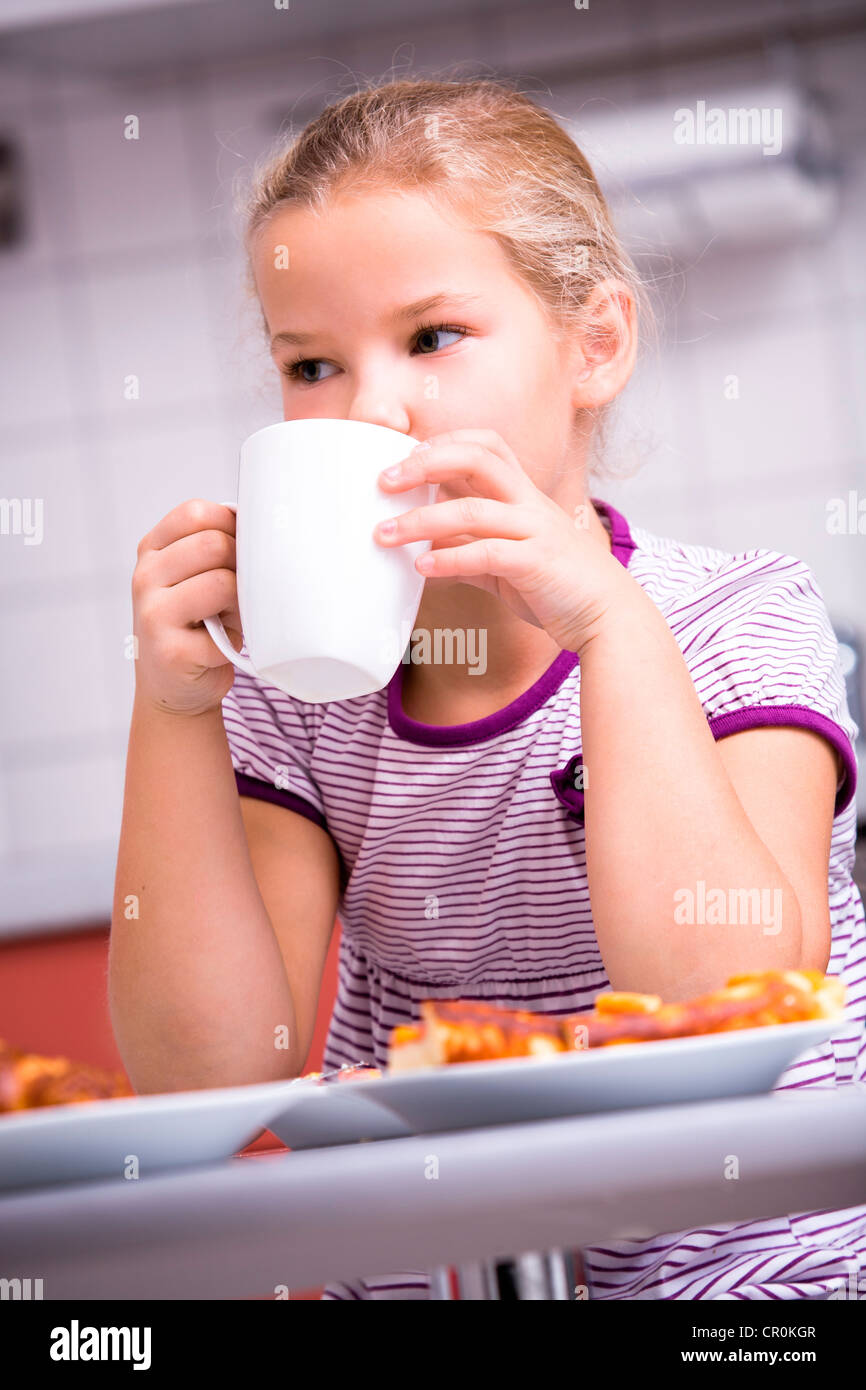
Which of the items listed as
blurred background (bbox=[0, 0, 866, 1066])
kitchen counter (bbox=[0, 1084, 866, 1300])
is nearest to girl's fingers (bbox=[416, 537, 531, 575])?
kitchen counter (bbox=[0, 1084, 866, 1300])

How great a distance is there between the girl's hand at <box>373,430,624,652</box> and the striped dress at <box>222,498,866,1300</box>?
180mm

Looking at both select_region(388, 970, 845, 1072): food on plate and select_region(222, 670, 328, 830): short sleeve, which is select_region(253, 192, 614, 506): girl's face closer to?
select_region(222, 670, 328, 830): short sleeve

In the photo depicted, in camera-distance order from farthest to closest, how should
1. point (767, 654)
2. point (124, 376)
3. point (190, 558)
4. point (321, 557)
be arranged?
1. point (124, 376)
2. point (767, 654)
3. point (190, 558)
4. point (321, 557)

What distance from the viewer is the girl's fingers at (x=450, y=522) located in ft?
1.96

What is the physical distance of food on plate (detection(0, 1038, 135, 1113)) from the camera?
1.41 ft

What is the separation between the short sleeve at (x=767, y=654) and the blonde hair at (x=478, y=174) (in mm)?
213

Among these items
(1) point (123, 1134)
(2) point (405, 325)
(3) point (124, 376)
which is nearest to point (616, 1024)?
(1) point (123, 1134)

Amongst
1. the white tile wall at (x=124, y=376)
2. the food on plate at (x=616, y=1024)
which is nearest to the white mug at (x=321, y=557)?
the food on plate at (x=616, y=1024)

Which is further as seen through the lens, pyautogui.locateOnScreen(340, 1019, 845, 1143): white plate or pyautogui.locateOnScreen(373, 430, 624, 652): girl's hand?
pyautogui.locateOnScreen(373, 430, 624, 652): girl's hand

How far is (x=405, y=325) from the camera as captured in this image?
0.76 m

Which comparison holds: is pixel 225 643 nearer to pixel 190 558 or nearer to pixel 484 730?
pixel 190 558

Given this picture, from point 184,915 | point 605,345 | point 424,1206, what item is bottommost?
point 424,1206

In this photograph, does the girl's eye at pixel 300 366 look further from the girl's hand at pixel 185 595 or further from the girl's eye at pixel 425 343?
the girl's hand at pixel 185 595

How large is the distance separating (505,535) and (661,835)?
0.17m
